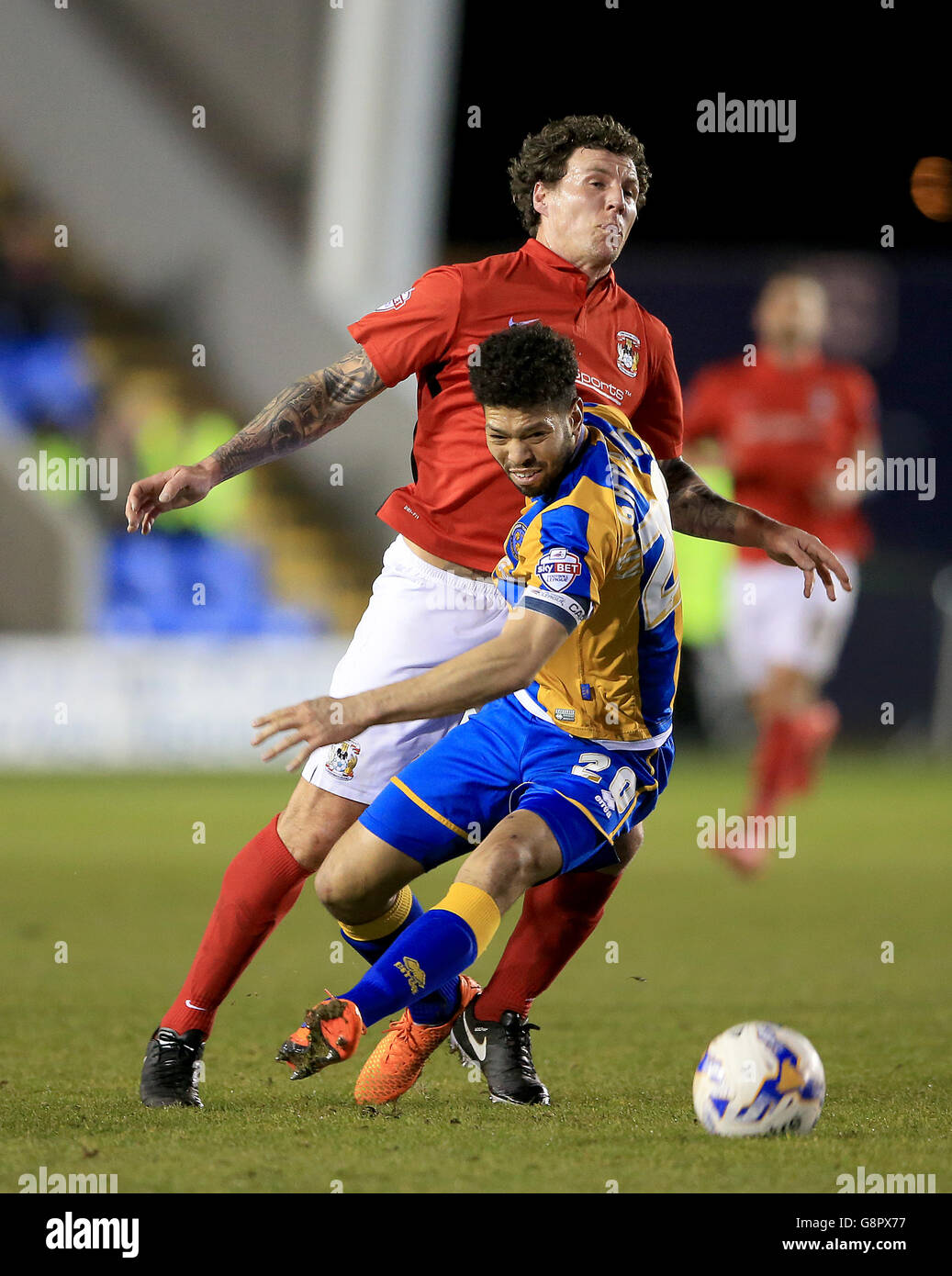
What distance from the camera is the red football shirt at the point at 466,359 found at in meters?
4.30

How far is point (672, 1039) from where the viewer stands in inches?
195

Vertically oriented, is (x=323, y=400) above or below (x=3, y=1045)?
above

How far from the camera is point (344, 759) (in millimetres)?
4289

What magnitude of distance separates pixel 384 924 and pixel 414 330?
5.00ft

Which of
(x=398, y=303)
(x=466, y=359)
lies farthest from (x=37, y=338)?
(x=466, y=359)

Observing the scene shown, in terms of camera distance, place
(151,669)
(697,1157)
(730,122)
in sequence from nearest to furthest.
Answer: (697,1157) < (151,669) < (730,122)

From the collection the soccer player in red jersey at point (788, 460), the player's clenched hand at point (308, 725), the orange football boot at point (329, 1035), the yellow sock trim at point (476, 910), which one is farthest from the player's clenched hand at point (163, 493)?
the soccer player in red jersey at point (788, 460)

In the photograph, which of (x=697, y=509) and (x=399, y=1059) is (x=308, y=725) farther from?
(x=697, y=509)

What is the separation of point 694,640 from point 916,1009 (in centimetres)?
955

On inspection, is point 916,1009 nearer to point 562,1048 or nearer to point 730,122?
point 562,1048

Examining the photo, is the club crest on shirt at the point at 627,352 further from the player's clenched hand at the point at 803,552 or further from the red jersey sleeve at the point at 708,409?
the red jersey sleeve at the point at 708,409

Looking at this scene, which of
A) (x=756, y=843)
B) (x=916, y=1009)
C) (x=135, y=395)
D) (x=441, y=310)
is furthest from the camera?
(x=135, y=395)

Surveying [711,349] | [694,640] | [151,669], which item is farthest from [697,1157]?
[711,349]

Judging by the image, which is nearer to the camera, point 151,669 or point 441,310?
point 441,310
